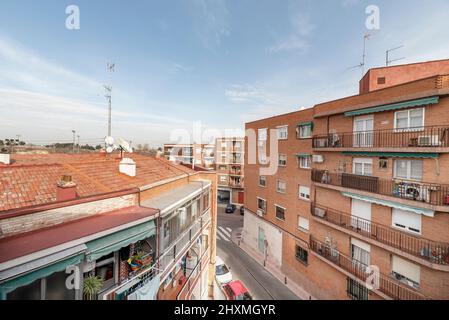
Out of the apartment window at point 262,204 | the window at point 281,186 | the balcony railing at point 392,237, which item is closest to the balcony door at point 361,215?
the balcony railing at point 392,237

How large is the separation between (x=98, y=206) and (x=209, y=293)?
10.9 m

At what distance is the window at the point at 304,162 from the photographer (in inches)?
582

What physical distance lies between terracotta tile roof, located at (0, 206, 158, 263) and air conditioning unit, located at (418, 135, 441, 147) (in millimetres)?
11134

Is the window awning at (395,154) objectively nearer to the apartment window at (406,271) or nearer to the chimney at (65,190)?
the apartment window at (406,271)

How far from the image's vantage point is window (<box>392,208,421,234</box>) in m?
8.58

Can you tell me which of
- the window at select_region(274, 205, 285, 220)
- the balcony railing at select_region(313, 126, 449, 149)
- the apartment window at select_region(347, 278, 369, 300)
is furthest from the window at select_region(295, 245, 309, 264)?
the balcony railing at select_region(313, 126, 449, 149)

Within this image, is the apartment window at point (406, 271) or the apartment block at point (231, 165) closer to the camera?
the apartment window at point (406, 271)

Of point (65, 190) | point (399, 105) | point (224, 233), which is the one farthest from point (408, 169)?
point (224, 233)

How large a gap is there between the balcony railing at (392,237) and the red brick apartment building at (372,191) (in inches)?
1.5

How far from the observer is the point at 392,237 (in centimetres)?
923

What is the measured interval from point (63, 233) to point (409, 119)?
44.4 feet

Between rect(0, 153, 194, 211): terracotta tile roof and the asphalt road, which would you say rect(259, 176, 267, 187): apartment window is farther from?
rect(0, 153, 194, 211): terracotta tile roof
